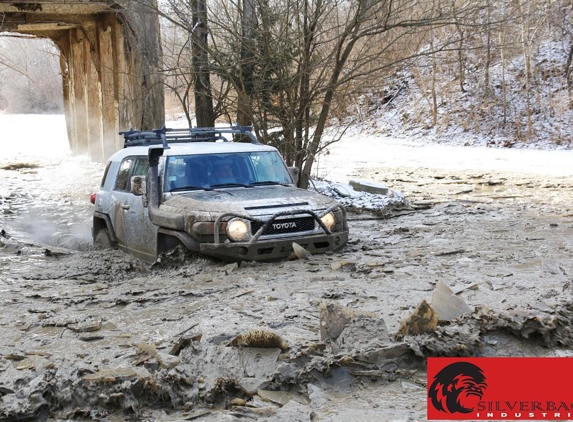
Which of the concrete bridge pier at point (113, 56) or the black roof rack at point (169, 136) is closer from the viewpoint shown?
the black roof rack at point (169, 136)

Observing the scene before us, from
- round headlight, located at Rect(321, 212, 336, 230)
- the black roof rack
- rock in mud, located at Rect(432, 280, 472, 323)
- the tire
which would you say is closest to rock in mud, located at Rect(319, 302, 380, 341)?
rock in mud, located at Rect(432, 280, 472, 323)

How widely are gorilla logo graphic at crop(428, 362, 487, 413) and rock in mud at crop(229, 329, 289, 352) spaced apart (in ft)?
4.30

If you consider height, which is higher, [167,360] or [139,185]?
[139,185]

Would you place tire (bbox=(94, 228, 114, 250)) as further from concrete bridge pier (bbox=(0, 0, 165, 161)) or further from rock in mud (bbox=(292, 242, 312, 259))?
concrete bridge pier (bbox=(0, 0, 165, 161))

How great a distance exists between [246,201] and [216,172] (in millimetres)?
970

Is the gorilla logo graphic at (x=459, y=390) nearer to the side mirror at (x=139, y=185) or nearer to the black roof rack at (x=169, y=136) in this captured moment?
the side mirror at (x=139, y=185)

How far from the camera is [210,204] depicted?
832 centimetres

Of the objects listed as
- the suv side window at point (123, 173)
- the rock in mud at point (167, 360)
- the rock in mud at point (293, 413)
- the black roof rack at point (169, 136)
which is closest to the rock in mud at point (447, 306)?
the rock in mud at point (293, 413)

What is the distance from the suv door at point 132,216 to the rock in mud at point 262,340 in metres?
3.82

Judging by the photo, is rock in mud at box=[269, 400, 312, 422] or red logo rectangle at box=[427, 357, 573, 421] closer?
red logo rectangle at box=[427, 357, 573, 421]

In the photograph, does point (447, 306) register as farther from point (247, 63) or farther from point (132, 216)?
point (247, 63)

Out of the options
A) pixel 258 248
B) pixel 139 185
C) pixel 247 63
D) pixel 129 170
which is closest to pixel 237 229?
pixel 258 248

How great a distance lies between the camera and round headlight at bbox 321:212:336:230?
866cm

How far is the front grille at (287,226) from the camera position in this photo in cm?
823
